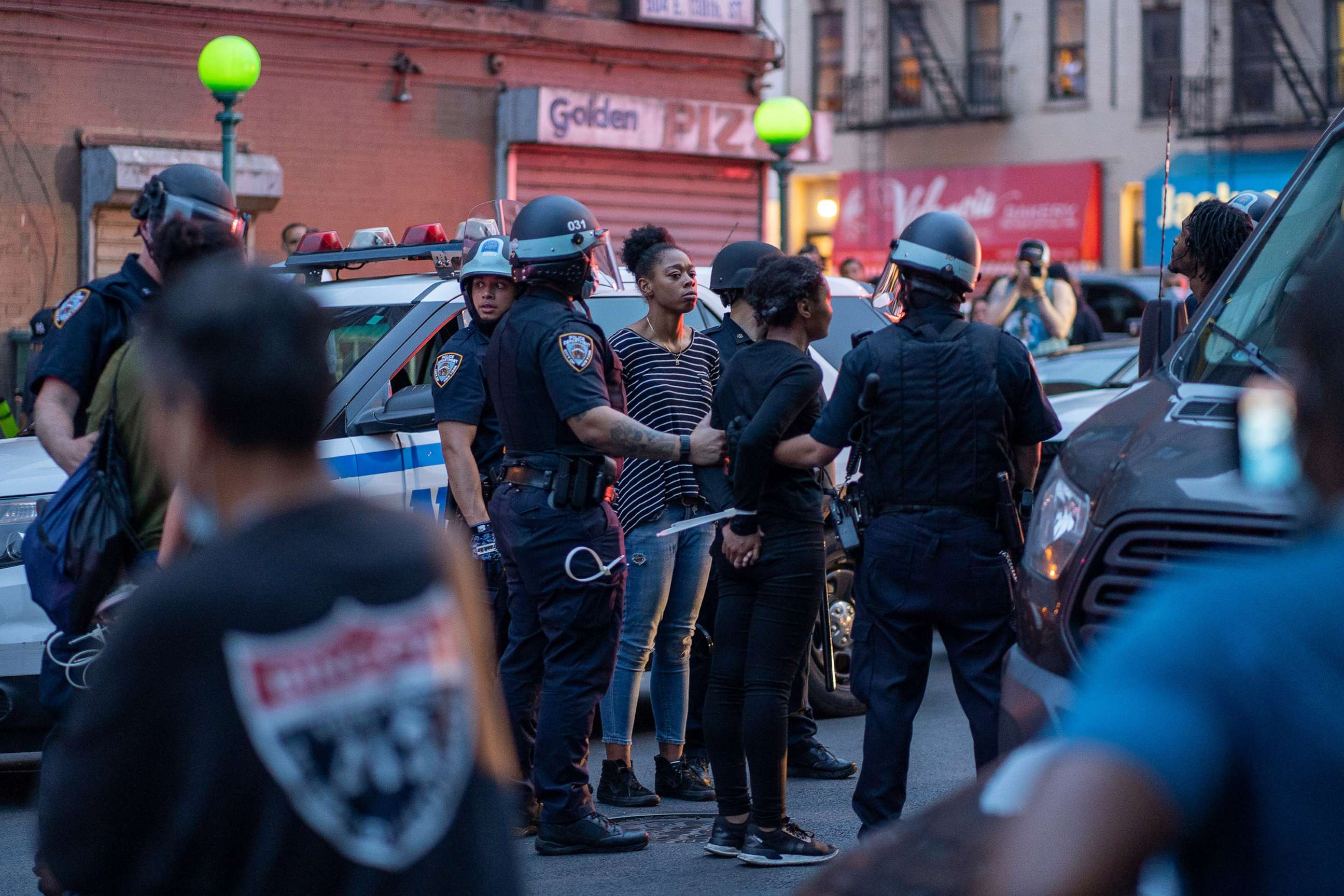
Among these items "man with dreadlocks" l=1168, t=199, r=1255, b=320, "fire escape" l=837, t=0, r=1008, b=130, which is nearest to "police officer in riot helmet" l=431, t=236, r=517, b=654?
"man with dreadlocks" l=1168, t=199, r=1255, b=320

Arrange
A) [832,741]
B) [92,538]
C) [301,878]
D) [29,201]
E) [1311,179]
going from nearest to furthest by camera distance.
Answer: [301,878] → [92,538] → [1311,179] → [832,741] → [29,201]

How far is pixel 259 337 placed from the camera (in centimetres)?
192

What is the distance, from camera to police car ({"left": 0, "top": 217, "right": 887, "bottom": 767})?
234 inches

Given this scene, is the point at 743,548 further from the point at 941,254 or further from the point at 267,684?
the point at 267,684

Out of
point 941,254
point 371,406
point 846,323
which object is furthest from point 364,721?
point 846,323

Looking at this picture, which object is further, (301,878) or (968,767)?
(968,767)

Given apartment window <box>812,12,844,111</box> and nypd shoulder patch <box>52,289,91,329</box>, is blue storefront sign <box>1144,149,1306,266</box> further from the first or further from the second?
nypd shoulder patch <box>52,289,91,329</box>

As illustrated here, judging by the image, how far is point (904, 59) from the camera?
3772 centimetres

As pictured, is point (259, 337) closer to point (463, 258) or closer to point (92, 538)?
point (92, 538)

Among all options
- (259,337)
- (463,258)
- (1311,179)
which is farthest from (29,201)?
(259,337)

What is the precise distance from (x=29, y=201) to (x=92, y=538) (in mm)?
11341

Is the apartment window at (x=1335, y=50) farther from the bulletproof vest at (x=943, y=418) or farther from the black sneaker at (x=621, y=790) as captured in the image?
the bulletproof vest at (x=943, y=418)

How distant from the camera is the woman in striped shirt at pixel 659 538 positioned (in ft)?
19.9

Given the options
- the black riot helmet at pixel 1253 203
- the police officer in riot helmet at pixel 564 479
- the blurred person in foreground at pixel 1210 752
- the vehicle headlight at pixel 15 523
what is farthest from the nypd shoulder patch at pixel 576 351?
the blurred person in foreground at pixel 1210 752
